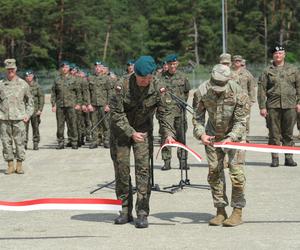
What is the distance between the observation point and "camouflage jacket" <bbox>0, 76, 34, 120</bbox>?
1288cm

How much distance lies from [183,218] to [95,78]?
10.0 metres

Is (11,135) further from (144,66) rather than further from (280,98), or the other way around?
(144,66)

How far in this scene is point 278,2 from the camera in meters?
81.9

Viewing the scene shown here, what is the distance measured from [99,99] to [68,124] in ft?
3.41

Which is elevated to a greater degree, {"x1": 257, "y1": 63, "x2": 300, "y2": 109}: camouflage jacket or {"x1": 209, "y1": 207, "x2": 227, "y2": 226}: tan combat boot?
{"x1": 257, "y1": 63, "x2": 300, "y2": 109}: camouflage jacket

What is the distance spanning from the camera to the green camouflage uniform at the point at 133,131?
808 cm

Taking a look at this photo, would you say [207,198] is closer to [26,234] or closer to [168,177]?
[168,177]

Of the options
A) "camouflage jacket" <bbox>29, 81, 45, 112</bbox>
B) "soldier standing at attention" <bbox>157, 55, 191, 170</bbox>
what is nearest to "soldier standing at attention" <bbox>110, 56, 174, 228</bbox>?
"soldier standing at attention" <bbox>157, 55, 191, 170</bbox>

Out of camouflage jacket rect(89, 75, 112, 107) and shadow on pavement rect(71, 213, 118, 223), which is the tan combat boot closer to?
shadow on pavement rect(71, 213, 118, 223)

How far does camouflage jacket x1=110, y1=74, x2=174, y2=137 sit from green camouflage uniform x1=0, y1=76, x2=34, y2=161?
5.08 meters

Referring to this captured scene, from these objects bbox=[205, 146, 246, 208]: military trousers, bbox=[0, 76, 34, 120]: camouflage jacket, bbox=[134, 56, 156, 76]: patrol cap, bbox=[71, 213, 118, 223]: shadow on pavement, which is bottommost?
bbox=[71, 213, 118, 223]: shadow on pavement

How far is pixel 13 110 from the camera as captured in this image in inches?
507

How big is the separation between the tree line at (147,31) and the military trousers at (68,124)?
4867 cm

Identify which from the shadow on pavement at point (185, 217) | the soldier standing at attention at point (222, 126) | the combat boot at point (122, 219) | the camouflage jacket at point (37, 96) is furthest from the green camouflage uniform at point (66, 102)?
the soldier standing at attention at point (222, 126)
